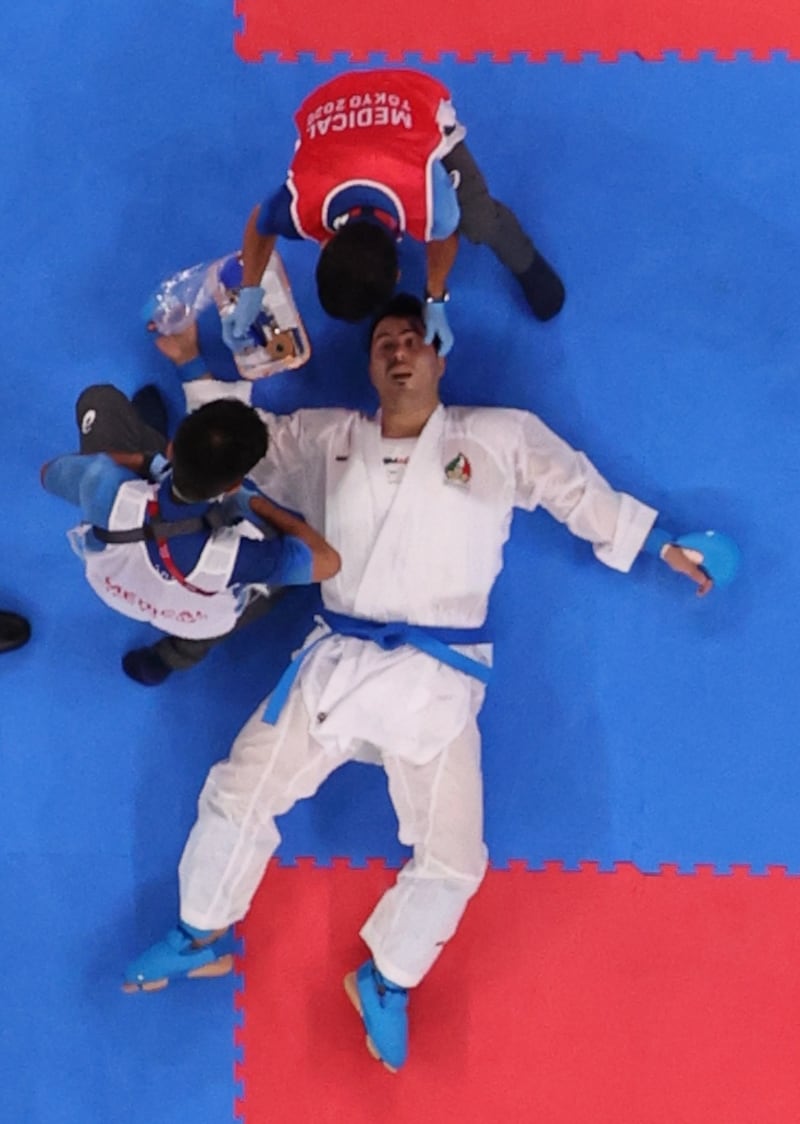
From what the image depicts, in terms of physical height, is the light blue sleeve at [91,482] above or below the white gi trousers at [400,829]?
above

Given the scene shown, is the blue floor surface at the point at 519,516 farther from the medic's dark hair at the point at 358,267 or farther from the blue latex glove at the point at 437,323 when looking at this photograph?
the medic's dark hair at the point at 358,267

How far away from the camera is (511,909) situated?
105 inches

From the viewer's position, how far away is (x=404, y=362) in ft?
7.83

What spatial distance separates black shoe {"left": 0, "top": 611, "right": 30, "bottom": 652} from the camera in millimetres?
2693

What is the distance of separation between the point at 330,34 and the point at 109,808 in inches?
83.6

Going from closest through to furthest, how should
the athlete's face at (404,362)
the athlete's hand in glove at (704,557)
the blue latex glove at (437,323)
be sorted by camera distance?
1. the blue latex glove at (437,323)
2. the athlete's face at (404,362)
3. the athlete's hand in glove at (704,557)

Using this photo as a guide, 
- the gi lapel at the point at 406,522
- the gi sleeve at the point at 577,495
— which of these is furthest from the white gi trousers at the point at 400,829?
the gi sleeve at the point at 577,495

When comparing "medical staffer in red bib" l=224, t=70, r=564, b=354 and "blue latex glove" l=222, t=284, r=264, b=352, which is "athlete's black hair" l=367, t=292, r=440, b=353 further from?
"blue latex glove" l=222, t=284, r=264, b=352

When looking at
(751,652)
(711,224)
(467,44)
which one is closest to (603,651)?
(751,652)

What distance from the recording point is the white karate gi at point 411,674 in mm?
2455

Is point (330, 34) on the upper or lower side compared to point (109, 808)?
upper

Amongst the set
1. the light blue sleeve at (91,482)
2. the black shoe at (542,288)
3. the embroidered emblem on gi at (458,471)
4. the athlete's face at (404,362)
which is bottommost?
the light blue sleeve at (91,482)

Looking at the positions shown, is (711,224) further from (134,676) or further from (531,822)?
(134,676)

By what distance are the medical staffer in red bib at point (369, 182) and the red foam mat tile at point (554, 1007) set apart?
1.55 metres
